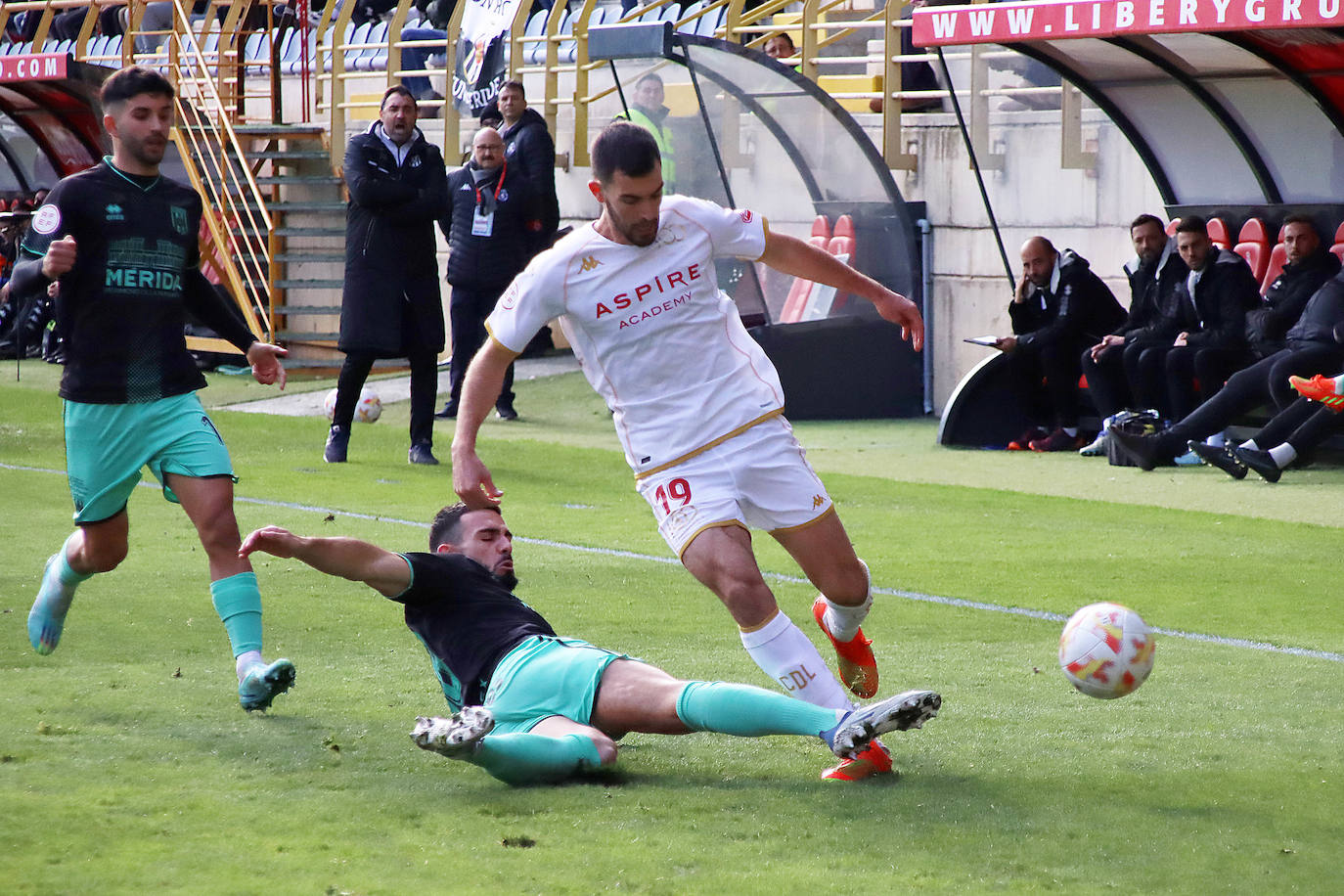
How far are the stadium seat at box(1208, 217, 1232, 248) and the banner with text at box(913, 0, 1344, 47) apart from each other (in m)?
2.17

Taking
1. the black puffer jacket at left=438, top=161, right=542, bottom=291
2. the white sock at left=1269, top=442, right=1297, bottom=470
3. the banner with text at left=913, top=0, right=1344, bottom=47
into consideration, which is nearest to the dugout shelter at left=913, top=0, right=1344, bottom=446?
the banner with text at left=913, top=0, right=1344, bottom=47

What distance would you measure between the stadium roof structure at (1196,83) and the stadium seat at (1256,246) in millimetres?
209

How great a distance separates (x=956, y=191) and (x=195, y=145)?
28.8 feet

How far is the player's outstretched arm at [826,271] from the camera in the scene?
195 inches

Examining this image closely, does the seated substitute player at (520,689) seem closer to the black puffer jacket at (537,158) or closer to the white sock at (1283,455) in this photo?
the white sock at (1283,455)

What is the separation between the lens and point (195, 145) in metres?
19.4

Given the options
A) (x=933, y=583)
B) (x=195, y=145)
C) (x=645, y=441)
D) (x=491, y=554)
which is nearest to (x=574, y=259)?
(x=645, y=441)

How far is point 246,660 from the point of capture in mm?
5148

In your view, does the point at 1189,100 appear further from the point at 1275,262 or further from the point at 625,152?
the point at 625,152

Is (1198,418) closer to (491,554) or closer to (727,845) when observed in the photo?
(491,554)

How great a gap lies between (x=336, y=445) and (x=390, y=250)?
133cm

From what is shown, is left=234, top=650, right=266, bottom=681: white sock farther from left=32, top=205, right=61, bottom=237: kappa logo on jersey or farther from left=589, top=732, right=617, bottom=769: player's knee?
left=32, top=205, right=61, bottom=237: kappa logo on jersey

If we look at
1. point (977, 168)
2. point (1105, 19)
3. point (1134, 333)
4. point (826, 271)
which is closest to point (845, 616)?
point (826, 271)

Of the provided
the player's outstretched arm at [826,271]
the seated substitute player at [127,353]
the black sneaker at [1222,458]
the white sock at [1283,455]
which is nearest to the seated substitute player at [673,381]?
the player's outstretched arm at [826,271]
